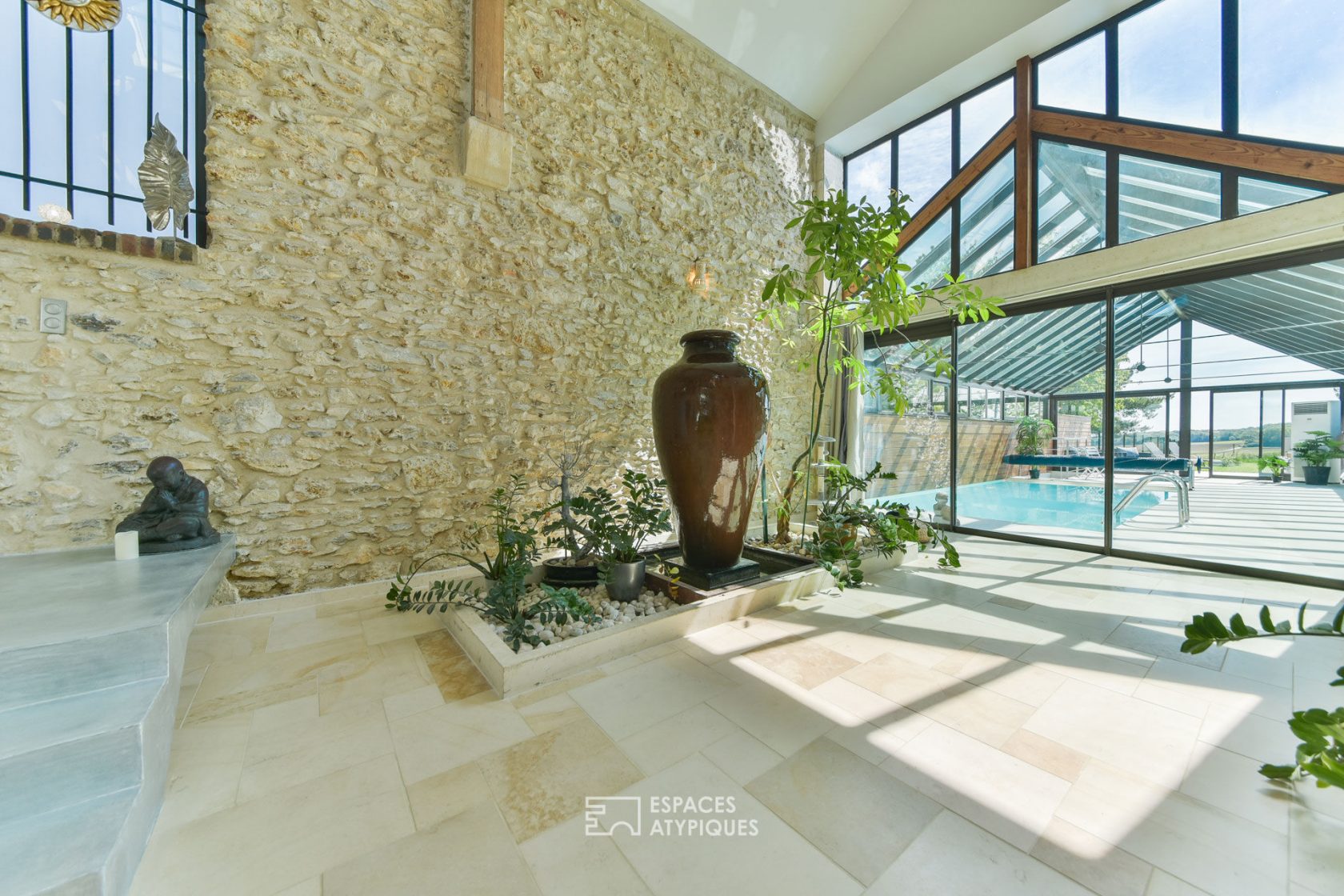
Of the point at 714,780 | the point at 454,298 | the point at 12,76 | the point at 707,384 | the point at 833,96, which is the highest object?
the point at 833,96

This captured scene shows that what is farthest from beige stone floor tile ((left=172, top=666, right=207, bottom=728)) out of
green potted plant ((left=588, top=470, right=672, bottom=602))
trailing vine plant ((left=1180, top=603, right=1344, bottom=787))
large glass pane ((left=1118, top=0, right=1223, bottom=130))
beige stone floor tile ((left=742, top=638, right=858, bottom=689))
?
large glass pane ((left=1118, top=0, right=1223, bottom=130))

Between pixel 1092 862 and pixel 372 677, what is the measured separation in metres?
2.09

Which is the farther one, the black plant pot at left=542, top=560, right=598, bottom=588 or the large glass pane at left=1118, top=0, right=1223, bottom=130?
the large glass pane at left=1118, top=0, right=1223, bottom=130

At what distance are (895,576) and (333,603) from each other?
10.4 ft

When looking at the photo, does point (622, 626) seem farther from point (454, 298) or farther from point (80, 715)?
point (454, 298)

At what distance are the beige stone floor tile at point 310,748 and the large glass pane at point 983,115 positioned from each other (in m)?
5.88

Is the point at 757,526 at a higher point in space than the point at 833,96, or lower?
lower

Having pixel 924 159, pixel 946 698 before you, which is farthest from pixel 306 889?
pixel 924 159

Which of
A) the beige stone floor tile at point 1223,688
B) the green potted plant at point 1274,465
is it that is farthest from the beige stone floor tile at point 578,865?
the green potted plant at point 1274,465

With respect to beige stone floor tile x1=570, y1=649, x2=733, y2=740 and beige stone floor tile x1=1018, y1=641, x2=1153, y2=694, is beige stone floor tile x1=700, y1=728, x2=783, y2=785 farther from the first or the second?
beige stone floor tile x1=1018, y1=641, x2=1153, y2=694

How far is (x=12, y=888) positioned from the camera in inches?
27.8

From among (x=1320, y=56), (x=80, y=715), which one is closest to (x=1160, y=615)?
(x=1320, y=56)

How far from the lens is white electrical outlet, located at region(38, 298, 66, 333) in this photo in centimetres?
201

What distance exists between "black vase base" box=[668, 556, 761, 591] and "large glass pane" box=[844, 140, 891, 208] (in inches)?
173
